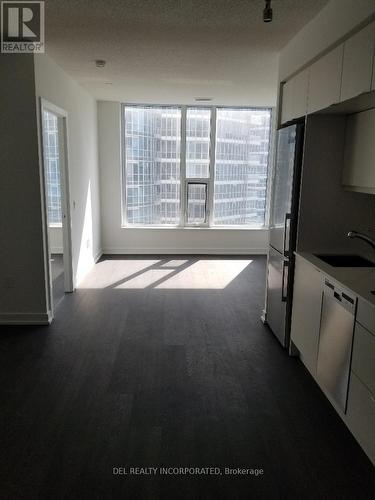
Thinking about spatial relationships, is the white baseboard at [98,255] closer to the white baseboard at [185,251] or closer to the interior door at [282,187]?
the white baseboard at [185,251]

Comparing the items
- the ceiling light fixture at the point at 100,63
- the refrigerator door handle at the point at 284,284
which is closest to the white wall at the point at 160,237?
the ceiling light fixture at the point at 100,63

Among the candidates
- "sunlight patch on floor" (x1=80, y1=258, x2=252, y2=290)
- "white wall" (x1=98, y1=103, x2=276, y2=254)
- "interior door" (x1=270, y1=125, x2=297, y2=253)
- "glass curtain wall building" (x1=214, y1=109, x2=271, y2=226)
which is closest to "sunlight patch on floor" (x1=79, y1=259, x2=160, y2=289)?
"sunlight patch on floor" (x1=80, y1=258, x2=252, y2=290)

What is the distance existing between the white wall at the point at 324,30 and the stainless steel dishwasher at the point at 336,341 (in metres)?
1.58

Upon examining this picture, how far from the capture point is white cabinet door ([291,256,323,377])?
9.27 feet

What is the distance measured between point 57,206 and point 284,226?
4.77 m

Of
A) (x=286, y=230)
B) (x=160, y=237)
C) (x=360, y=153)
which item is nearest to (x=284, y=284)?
(x=286, y=230)

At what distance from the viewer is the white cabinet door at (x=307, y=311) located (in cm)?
282

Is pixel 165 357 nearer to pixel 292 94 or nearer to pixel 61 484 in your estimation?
pixel 61 484

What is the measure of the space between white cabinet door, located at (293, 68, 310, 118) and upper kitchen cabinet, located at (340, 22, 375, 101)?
2.20 feet

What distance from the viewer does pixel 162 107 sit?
7000 millimetres

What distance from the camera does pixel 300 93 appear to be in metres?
3.20

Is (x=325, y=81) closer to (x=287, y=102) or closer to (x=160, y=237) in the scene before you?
(x=287, y=102)

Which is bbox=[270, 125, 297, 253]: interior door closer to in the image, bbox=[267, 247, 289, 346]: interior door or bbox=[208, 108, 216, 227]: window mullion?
bbox=[267, 247, 289, 346]: interior door

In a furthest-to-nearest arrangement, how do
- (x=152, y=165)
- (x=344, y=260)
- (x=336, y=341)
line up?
(x=152, y=165) → (x=344, y=260) → (x=336, y=341)
